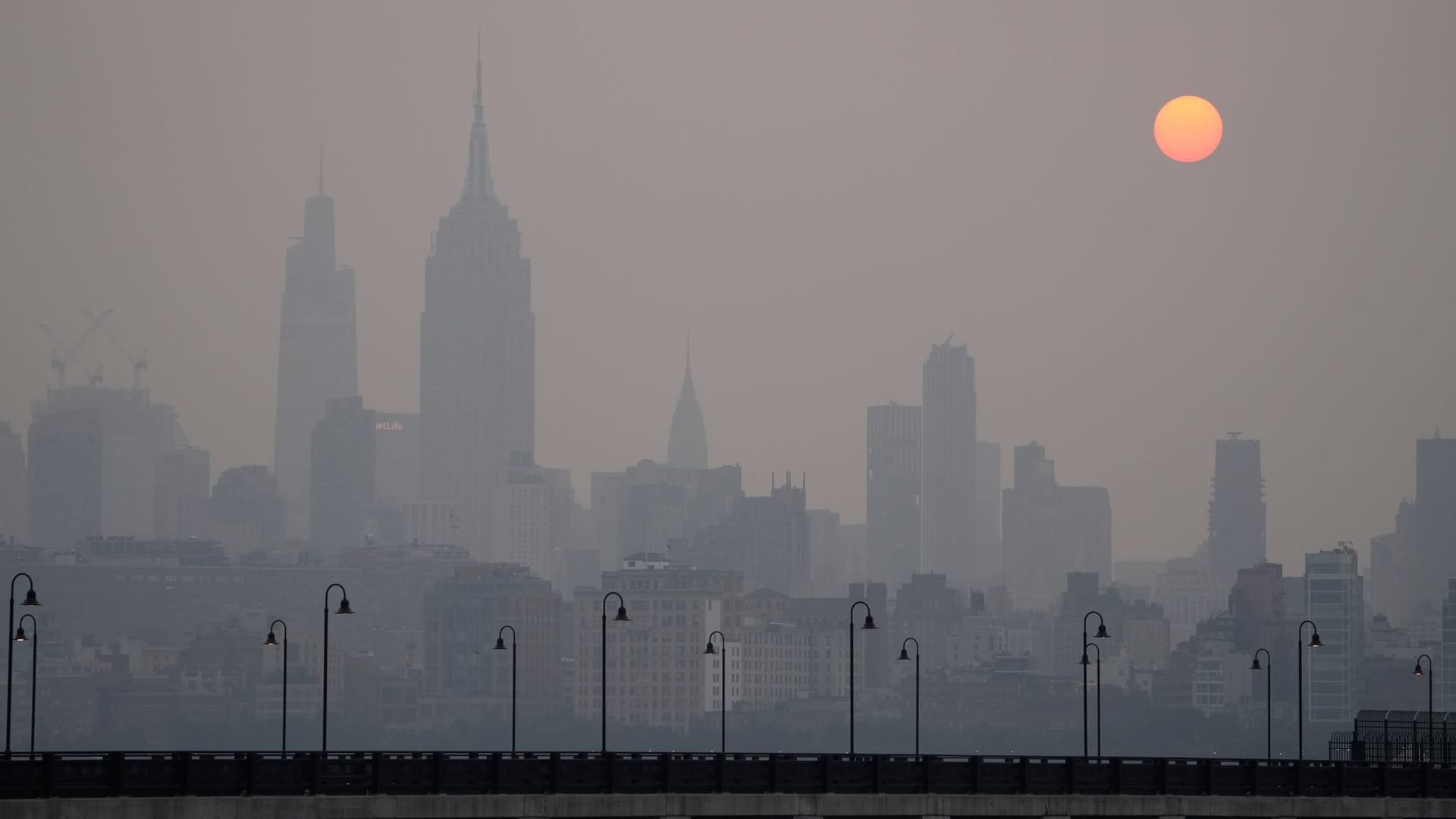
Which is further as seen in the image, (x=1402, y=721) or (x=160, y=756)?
(x=1402, y=721)

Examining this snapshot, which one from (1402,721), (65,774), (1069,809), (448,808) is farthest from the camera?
(1402,721)

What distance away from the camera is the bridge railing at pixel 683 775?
70812 millimetres

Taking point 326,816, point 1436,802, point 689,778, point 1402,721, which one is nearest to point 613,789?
point 689,778

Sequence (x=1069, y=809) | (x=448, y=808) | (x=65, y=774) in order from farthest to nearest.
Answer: (x=1069, y=809), (x=448, y=808), (x=65, y=774)

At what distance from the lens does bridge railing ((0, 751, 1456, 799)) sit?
232 ft

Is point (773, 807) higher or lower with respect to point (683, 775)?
lower

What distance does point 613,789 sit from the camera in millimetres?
78125

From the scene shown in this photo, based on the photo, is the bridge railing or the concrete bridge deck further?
the concrete bridge deck

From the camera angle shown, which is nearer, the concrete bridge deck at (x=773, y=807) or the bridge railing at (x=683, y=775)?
the bridge railing at (x=683, y=775)

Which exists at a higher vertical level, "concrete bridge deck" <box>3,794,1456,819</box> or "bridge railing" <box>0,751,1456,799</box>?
"bridge railing" <box>0,751,1456,799</box>

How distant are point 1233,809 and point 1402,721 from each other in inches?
1305

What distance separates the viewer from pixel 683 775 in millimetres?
78875

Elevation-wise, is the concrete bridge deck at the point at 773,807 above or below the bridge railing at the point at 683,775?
below

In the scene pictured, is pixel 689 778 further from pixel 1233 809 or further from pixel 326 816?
pixel 1233 809
